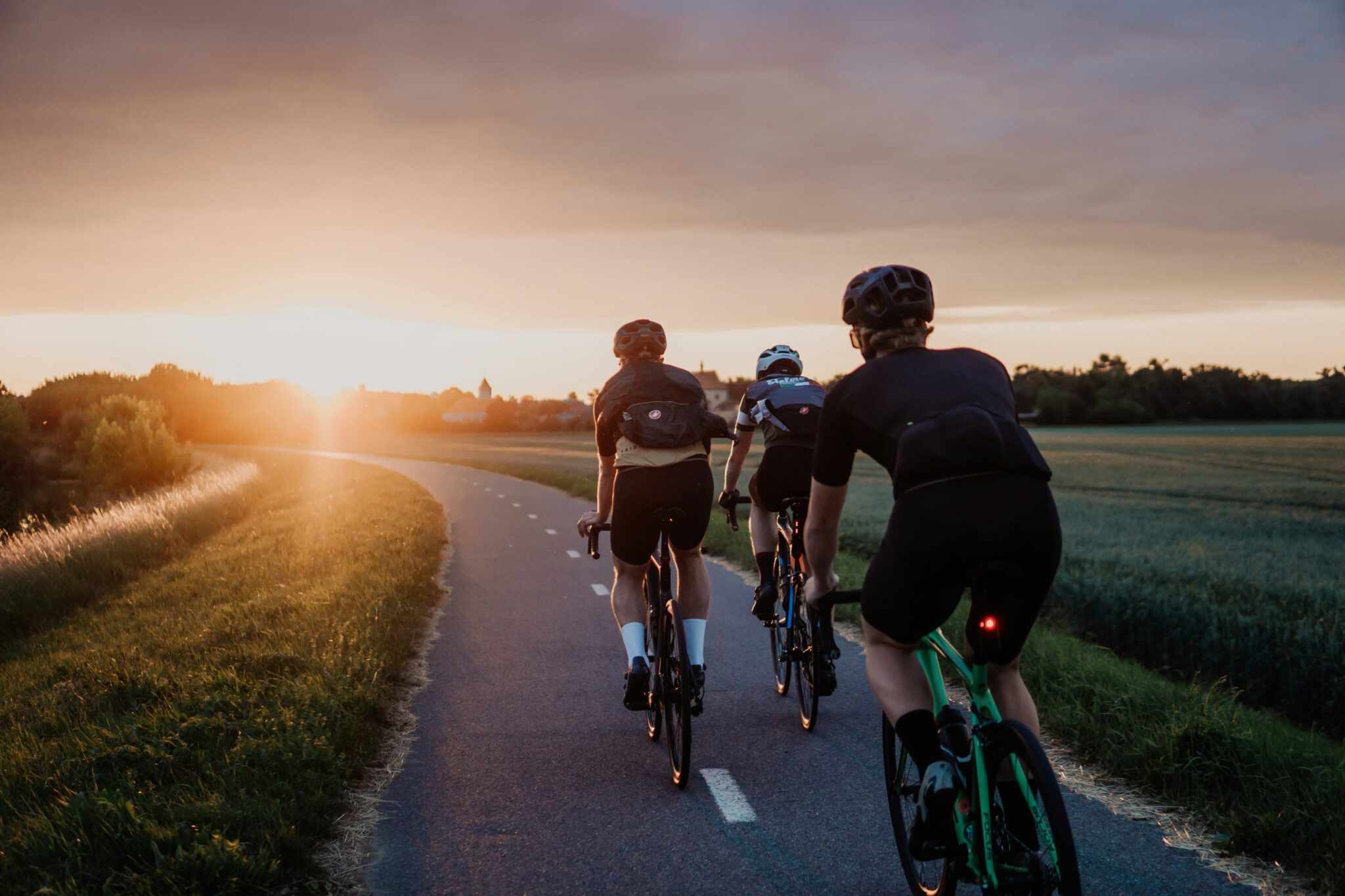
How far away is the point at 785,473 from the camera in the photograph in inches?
221

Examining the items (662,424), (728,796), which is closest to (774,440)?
(662,424)

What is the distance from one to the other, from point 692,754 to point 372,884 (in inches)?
76.8

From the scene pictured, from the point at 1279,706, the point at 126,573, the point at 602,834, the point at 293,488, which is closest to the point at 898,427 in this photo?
the point at 602,834

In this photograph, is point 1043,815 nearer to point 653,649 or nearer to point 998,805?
point 998,805

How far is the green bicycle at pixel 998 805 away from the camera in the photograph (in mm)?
2232

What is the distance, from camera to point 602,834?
3850 mm

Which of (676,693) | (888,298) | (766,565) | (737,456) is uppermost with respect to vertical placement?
(888,298)

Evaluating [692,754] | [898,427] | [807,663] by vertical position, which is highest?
[898,427]

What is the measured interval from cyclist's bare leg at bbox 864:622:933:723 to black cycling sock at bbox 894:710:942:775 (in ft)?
0.07

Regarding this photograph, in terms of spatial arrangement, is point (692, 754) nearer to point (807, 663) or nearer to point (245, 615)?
point (807, 663)

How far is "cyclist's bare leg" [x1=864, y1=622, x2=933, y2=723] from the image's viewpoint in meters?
2.73

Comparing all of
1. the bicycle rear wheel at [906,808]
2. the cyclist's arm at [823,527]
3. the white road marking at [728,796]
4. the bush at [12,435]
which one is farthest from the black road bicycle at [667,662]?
the bush at [12,435]

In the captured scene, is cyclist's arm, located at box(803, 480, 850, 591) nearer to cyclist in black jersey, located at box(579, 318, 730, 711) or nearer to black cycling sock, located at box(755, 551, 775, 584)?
cyclist in black jersey, located at box(579, 318, 730, 711)

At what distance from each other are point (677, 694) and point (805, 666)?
122 cm
